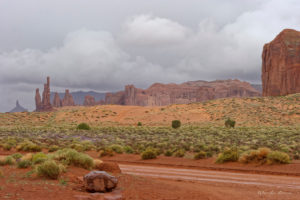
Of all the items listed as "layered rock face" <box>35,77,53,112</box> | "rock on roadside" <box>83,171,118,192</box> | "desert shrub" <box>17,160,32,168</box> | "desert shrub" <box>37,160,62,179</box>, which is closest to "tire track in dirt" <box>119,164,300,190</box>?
"rock on roadside" <box>83,171,118,192</box>

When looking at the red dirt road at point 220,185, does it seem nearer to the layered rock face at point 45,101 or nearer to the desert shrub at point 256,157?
the desert shrub at point 256,157

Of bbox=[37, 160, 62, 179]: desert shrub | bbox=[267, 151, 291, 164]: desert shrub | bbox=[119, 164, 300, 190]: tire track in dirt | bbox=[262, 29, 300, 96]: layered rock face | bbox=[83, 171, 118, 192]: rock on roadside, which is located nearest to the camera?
bbox=[83, 171, 118, 192]: rock on roadside

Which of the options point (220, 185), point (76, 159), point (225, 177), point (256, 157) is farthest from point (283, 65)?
point (76, 159)

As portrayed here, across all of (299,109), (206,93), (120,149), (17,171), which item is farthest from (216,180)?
(206,93)

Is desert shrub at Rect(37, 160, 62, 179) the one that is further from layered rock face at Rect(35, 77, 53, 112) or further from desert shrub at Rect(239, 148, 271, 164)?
layered rock face at Rect(35, 77, 53, 112)

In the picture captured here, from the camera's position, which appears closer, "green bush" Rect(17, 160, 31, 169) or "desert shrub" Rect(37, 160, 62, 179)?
"desert shrub" Rect(37, 160, 62, 179)

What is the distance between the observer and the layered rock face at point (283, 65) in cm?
9656

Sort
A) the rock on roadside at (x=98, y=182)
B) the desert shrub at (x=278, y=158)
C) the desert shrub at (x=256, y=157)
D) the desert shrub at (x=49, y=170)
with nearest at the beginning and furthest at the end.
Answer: the rock on roadside at (x=98, y=182) → the desert shrub at (x=49, y=170) → the desert shrub at (x=278, y=158) → the desert shrub at (x=256, y=157)

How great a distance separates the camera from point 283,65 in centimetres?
10019

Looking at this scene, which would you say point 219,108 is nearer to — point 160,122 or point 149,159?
point 160,122

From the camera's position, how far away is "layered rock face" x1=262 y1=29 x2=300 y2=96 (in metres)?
96.6

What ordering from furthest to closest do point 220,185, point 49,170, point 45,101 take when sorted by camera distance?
1. point 45,101
2. point 220,185
3. point 49,170

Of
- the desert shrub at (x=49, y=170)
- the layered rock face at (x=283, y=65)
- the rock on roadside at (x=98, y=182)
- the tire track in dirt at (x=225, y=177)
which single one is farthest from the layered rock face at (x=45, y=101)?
the rock on roadside at (x=98, y=182)

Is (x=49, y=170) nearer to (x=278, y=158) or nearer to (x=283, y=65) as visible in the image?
(x=278, y=158)
